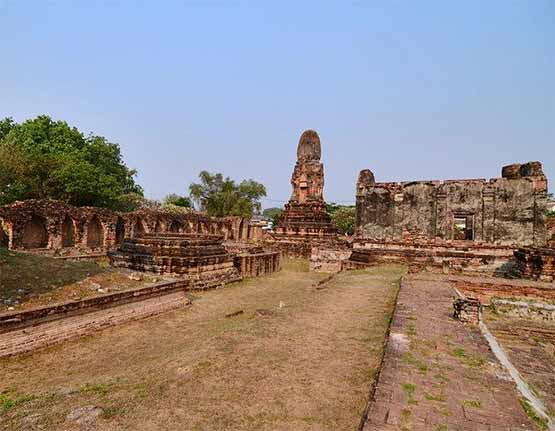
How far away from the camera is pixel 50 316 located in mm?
5340

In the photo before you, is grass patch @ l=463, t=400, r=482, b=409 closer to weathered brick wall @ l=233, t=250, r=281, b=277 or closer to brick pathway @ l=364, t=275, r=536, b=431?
brick pathway @ l=364, t=275, r=536, b=431

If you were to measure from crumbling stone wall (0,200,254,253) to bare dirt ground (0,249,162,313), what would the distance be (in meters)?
4.26

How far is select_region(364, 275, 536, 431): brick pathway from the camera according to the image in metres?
2.63

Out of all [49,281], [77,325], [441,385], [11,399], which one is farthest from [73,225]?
[441,385]

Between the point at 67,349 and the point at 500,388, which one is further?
the point at 67,349

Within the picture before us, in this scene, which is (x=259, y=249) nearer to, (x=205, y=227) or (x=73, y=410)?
(x=73, y=410)

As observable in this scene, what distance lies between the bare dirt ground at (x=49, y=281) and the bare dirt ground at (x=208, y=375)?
0.96 m

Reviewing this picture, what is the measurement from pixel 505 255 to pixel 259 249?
9.75 metres

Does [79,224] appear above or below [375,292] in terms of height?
above

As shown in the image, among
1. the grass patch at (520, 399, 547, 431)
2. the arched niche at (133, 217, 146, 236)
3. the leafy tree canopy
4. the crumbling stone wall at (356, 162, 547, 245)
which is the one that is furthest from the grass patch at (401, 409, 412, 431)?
the leafy tree canopy

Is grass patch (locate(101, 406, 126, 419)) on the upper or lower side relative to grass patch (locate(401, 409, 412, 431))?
lower

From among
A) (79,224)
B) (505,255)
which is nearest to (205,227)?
(79,224)

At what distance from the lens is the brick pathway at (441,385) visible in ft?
8.63

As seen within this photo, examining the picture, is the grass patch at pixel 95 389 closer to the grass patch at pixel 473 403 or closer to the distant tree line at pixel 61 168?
the grass patch at pixel 473 403
